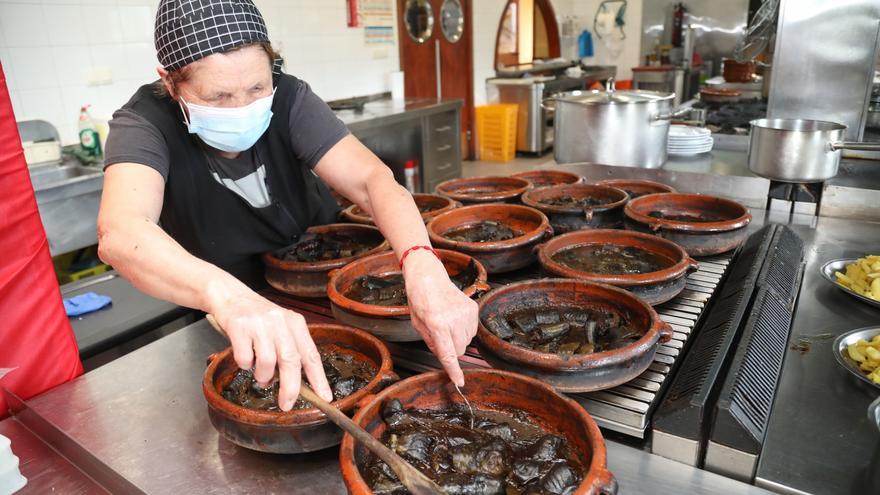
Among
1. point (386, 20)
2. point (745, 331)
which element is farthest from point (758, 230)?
point (386, 20)

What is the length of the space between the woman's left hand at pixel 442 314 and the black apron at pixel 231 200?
772mm

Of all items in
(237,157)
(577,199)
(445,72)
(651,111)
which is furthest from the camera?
(445,72)

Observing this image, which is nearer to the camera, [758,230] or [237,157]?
[237,157]

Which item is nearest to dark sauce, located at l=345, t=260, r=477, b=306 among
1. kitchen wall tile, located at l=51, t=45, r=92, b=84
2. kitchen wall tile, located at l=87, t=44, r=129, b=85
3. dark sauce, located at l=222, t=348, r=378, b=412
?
dark sauce, located at l=222, t=348, r=378, b=412

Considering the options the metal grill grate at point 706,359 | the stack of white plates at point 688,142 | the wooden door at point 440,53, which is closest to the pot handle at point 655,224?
the metal grill grate at point 706,359

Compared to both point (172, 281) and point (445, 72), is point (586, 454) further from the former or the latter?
point (445, 72)

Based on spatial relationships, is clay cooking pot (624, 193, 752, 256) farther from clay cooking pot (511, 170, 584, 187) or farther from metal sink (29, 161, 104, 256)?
metal sink (29, 161, 104, 256)

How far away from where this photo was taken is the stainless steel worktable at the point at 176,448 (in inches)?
40.3

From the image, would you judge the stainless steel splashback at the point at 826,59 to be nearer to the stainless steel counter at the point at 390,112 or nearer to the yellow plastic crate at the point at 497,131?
the stainless steel counter at the point at 390,112

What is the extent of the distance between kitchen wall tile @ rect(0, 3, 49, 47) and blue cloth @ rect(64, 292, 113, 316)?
1.94 m

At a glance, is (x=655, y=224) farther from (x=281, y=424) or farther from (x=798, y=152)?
(x=281, y=424)

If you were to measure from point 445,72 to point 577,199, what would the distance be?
18.2 feet

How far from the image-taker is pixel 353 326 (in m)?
1.36

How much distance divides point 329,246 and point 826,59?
2539 millimetres
